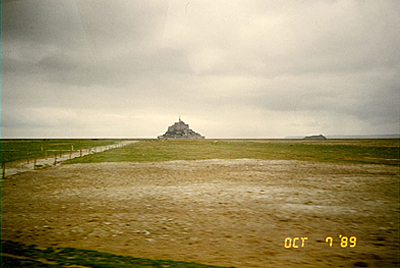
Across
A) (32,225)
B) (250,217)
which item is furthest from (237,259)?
(32,225)

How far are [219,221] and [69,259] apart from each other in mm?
3467

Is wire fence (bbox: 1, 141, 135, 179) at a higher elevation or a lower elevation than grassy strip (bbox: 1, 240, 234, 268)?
lower

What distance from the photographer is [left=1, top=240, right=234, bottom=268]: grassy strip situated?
3.49 m

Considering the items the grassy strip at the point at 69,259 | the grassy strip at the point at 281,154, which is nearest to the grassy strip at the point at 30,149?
the grassy strip at the point at 281,154

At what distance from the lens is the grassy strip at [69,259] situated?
3.49 m

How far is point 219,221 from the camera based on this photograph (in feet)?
19.5

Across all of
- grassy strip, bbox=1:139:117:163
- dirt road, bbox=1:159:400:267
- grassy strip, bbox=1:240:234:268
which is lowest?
grassy strip, bbox=1:139:117:163

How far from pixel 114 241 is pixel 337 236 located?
4792mm

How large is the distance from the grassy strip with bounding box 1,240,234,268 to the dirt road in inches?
9.9
